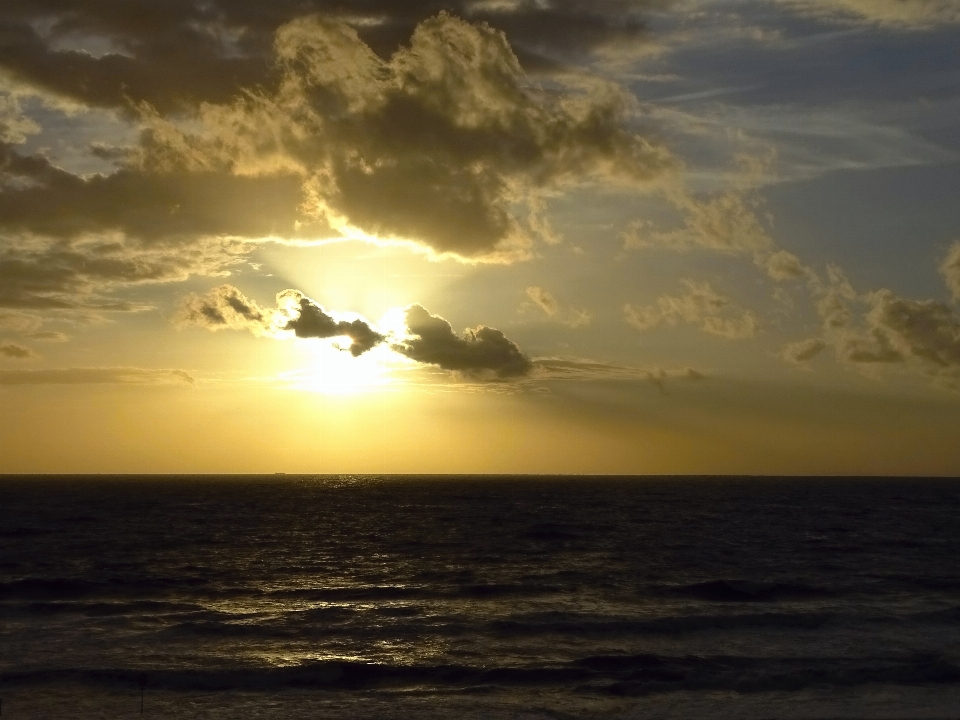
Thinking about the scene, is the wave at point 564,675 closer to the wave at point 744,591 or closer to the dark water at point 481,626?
the dark water at point 481,626

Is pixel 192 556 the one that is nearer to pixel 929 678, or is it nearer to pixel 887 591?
pixel 887 591

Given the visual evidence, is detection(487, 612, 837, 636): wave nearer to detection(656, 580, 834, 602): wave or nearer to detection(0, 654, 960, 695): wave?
detection(656, 580, 834, 602): wave

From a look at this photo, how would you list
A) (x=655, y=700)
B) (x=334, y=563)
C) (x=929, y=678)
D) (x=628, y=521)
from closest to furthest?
(x=655, y=700), (x=929, y=678), (x=334, y=563), (x=628, y=521)

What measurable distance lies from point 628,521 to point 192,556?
1883 inches

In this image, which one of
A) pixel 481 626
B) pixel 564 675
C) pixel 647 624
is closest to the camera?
pixel 564 675

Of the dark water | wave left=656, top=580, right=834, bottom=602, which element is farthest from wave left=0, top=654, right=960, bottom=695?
wave left=656, top=580, right=834, bottom=602

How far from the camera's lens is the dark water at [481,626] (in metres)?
25.9

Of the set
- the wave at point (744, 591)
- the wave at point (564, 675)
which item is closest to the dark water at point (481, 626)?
the wave at point (564, 675)

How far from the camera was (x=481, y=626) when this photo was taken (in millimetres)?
35688

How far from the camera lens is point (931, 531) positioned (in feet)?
267

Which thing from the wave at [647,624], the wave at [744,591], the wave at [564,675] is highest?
the wave at [744,591]

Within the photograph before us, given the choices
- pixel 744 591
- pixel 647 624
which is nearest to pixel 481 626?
pixel 647 624

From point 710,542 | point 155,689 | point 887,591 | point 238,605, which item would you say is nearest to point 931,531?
point 710,542

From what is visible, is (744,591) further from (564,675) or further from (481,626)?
(564,675)
